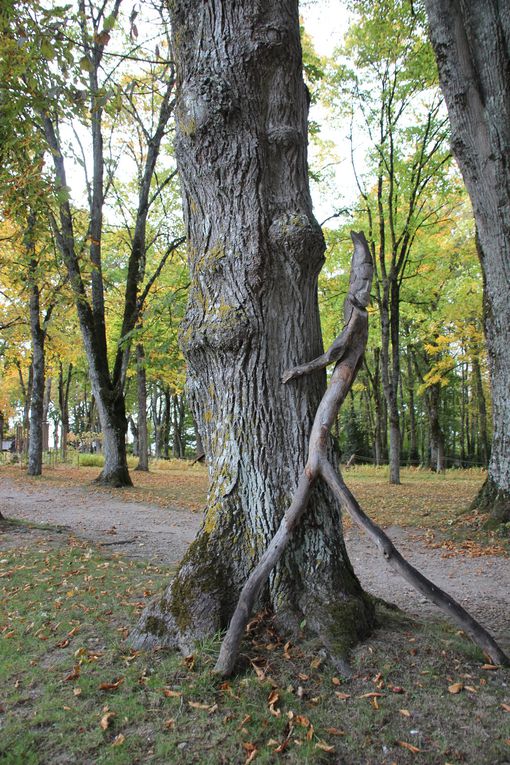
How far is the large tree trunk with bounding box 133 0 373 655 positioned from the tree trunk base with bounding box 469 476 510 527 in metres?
4.76

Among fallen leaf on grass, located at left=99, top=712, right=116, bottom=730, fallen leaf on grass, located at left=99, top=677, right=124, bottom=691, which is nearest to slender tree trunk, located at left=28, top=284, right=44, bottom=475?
fallen leaf on grass, located at left=99, top=677, right=124, bottom=691

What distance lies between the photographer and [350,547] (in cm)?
780

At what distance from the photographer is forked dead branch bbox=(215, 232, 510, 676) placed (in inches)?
124

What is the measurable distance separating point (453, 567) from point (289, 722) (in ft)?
14.6

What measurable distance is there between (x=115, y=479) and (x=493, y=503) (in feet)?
33.4

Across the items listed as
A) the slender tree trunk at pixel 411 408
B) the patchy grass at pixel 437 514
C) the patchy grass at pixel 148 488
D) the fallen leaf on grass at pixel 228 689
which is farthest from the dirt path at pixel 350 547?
the slender tree trunk at pixel 411 408

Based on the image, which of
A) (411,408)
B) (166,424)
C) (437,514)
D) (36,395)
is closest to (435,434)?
(411,408)

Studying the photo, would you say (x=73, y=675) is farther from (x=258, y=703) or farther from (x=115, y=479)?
(x=115, y=479)

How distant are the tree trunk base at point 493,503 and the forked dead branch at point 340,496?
487 centimetres

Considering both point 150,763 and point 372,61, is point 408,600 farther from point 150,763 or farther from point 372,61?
point 372,61

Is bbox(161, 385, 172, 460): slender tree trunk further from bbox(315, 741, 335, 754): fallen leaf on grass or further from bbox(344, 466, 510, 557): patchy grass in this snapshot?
bbox(315, 741, 335, 754): fallen leaf on grass

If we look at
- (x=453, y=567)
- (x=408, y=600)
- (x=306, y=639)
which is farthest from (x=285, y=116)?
(x=453, y=567)

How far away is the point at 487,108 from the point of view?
7426 millimetres

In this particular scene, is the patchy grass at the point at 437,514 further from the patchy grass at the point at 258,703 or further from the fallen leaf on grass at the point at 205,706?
the fallen leaf on grass at the point at 205,706
